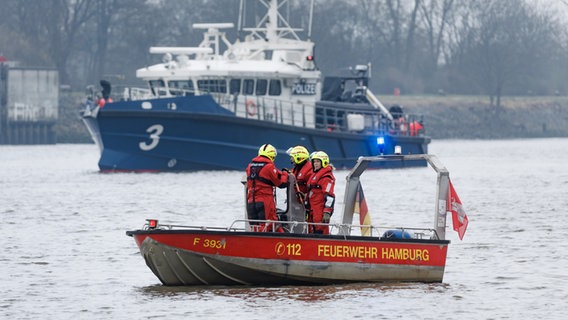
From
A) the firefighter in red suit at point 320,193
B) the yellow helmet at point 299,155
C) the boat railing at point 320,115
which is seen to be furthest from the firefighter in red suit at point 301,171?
the boat railing at point 320,115

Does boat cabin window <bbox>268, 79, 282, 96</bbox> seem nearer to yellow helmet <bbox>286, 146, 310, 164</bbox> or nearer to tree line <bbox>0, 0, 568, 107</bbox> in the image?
yellow helmet <bbox>286, 146, 310, 164</bbox>

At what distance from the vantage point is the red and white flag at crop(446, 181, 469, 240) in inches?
870

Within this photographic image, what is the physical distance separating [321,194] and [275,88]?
94.3 feet

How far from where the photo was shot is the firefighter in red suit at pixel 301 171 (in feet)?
71.0

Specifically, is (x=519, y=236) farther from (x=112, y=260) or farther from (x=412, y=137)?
(x=412, y=137)

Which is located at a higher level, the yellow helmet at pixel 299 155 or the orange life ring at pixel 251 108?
the yellow helmet at pixel 299 155

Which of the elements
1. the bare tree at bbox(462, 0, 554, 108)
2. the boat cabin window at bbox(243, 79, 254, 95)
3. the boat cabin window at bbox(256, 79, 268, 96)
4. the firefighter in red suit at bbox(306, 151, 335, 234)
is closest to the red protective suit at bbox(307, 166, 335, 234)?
the firefighter in red suit at bbox(306, 151, 335, 234)

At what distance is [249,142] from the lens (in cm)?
4872

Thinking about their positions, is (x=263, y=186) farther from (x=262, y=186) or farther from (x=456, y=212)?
(x=456, y=212)

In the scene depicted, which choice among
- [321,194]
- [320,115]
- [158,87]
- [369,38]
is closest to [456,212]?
[321,194]

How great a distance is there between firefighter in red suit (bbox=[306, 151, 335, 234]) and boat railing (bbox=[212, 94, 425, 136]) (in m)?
27.2

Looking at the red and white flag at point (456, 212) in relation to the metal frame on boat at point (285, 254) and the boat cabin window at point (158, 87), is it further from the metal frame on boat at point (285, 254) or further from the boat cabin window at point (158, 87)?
the boat cabin window at point (158, 87)

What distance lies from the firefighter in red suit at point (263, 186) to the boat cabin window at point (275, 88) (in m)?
28.5

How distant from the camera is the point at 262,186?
21.3 meters
